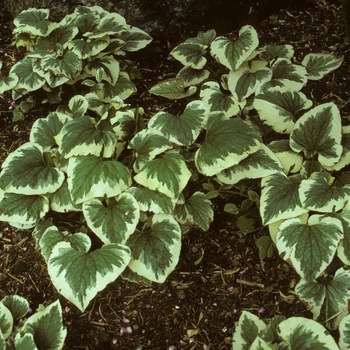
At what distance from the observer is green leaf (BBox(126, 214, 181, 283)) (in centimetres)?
194

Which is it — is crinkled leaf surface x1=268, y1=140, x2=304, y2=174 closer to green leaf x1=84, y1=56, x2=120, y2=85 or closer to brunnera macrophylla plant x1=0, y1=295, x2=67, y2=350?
green leaf x1=84, y1=56, x2=120, y2=85

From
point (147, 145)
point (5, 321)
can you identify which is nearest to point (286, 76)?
point (147, 145)

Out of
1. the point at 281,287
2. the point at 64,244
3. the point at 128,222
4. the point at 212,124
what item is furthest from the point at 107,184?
the point at 281,287

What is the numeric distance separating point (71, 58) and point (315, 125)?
1.37 m

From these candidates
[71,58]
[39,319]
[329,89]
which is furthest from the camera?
[329,89]

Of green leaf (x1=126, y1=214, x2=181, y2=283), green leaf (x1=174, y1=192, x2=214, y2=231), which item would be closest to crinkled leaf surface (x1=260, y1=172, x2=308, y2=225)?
green leaf (x1=174, y1=192, x2=214, y2=231)

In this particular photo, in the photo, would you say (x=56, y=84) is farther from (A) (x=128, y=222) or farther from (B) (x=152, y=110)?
(A) (x=128, y=222)

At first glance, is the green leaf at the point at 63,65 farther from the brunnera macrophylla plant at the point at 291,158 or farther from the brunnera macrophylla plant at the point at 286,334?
the brunnera macrophylla plant at the point at 286,334

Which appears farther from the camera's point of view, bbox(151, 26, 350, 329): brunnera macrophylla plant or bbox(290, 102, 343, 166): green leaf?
bbox(290, 102, 343, 166): green leaf

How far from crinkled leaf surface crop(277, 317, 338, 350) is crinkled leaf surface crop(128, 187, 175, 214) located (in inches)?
25.7

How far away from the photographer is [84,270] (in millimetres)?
1856

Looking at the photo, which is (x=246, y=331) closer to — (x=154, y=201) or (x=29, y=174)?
(x=154, y=201)

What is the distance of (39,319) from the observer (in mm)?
1945

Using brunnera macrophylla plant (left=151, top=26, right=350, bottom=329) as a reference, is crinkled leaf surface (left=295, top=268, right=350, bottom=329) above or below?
below
